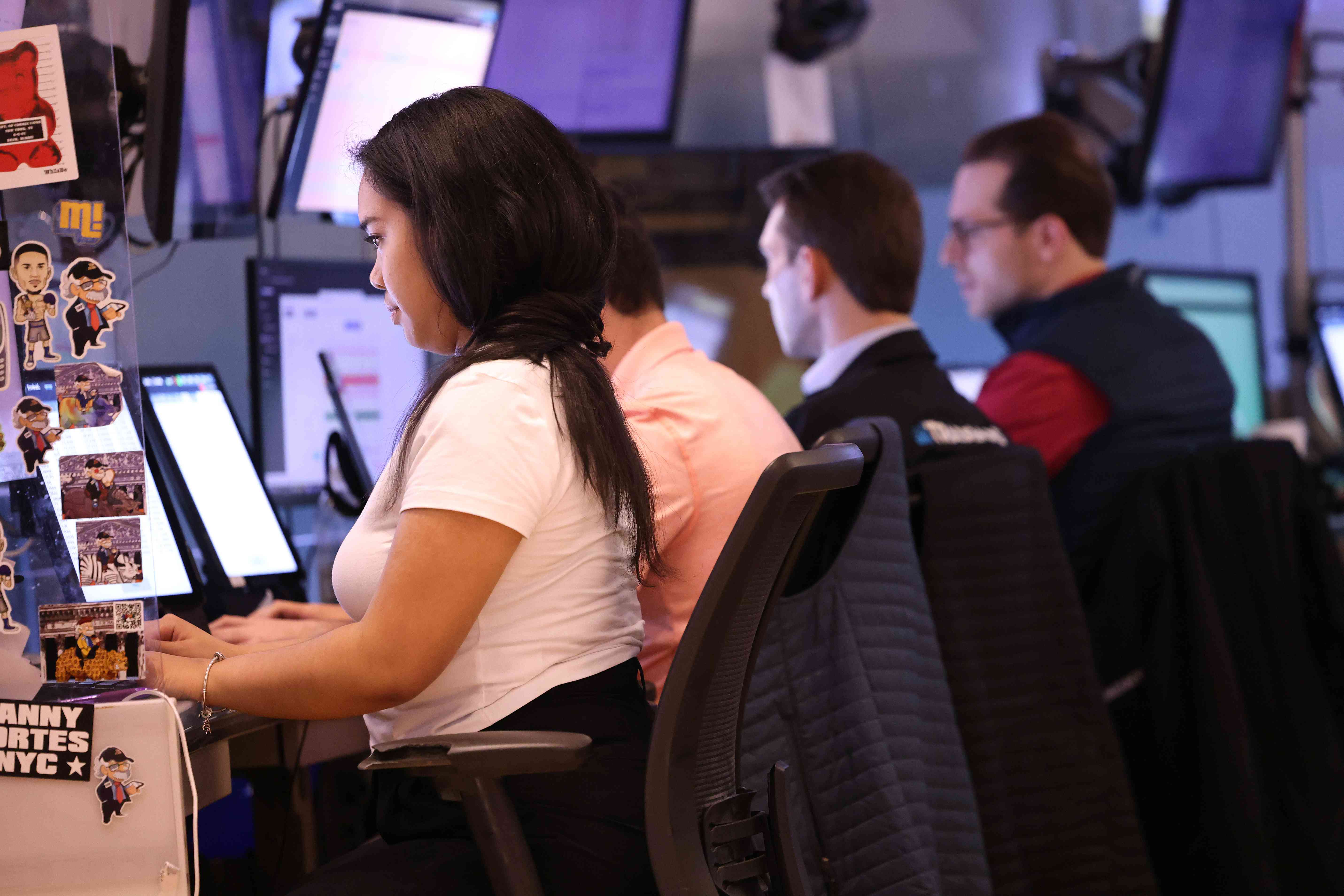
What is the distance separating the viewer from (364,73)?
1.91 meters

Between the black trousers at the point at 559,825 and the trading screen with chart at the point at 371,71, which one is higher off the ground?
the trading screen with chart at the point at 371,71

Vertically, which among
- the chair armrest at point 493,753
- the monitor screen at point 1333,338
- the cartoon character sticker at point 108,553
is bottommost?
the monitor screen at point 1333,338

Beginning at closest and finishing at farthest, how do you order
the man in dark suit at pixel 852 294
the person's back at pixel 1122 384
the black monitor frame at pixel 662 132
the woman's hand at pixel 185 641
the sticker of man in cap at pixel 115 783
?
the sticker of man in cap at pixel 115 783
the woman's hand at pixel 185 641
the man in dark suit at pixel 852 294
the person's back at pixel 1122 384
the black monitor frame at pixel 662 132

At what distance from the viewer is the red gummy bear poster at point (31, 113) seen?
1033 millimetres

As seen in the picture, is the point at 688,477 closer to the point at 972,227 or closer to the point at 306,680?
Answer: the point at 306,680

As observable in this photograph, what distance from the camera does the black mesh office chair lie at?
0.94m

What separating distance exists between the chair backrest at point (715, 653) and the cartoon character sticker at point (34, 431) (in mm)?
574

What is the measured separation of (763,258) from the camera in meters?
2.70

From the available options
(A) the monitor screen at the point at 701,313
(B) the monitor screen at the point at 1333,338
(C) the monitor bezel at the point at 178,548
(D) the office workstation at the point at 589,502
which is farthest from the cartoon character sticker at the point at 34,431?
(B) the monitor screen at the point at 1333,338

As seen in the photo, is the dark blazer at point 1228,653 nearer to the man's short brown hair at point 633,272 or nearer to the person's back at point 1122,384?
the person's back at point 1122,384

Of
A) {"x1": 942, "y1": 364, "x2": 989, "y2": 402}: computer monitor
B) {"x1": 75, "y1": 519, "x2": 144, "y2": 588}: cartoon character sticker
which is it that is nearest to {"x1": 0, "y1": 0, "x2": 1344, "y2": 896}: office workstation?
{"x1": 75, "y1": 519, "x2": 144, "y2": 588}: cartoon character sticker

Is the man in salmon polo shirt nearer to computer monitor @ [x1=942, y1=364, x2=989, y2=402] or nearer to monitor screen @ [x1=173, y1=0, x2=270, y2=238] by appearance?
monitor screen @ [x1=173, y1=0, x2=270, y2=238]

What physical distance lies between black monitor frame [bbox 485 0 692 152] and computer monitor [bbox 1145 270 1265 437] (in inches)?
62.5

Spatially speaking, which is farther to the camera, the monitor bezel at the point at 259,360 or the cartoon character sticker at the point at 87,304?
the monitor bezel at the point at 259,360
